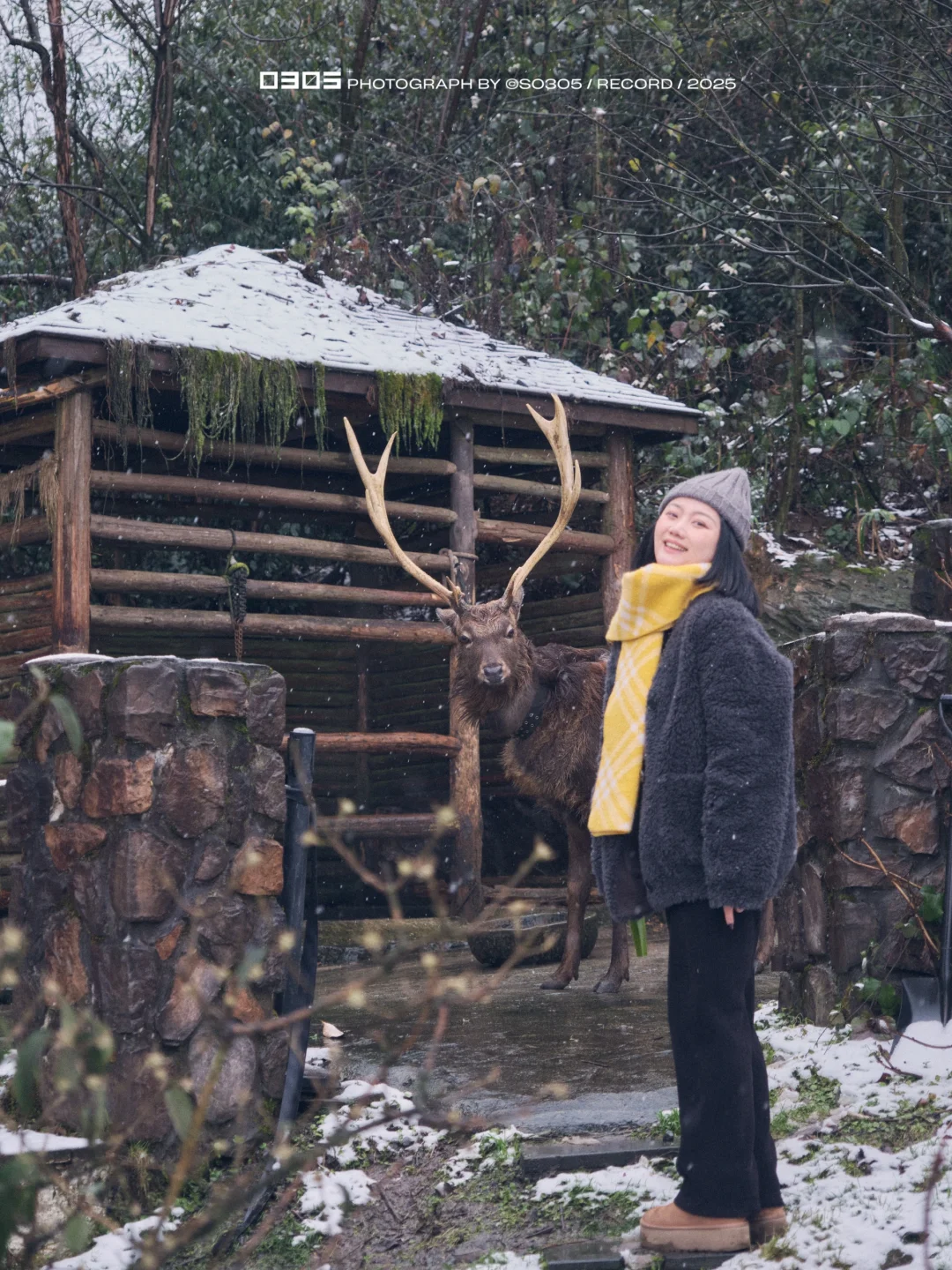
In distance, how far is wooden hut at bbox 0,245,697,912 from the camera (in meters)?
9.47

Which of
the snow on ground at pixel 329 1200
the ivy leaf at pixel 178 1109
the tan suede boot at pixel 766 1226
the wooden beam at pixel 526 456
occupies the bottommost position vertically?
the snow on ground at pixel 329 1200

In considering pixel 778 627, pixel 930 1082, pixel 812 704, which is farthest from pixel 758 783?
pixel 778 627

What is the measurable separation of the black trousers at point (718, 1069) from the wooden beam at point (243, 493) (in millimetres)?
6803

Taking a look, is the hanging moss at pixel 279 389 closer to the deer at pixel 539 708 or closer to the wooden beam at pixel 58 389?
the wooden beam at pixel 58 389

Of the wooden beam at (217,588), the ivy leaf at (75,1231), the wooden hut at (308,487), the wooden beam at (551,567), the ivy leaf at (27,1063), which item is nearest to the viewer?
the ivy leaf at (75,1231)

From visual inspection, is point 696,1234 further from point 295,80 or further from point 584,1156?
point 295,80

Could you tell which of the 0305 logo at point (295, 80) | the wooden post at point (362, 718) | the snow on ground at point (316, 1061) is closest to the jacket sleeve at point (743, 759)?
the snow on ground at point (316, 1061)

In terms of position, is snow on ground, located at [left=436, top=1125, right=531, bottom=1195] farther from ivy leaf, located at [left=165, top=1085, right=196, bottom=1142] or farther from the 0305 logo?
the 0305 logo

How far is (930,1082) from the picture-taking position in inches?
177

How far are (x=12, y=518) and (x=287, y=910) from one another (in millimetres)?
6573

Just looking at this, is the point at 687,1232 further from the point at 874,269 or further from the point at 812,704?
the point at 874,269

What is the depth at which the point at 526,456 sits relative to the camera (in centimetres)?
1169

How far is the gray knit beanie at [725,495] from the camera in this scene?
399cm

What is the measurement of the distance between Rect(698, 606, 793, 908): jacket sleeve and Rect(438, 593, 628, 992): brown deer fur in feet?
13.7
